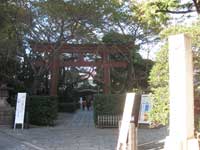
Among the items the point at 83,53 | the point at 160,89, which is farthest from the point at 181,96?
the point at 83,53

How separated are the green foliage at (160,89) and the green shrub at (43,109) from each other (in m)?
11.3

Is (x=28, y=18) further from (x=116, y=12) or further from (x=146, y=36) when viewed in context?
(x=146, y=36)

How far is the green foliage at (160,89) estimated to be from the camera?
1027 cm

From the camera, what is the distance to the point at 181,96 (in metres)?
7.79

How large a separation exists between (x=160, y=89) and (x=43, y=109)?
11.9 m

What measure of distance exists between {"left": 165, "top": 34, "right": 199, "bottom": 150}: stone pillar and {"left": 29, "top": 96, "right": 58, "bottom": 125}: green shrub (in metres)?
13.8

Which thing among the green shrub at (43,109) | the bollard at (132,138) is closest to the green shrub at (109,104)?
the green shrub at (43,109)

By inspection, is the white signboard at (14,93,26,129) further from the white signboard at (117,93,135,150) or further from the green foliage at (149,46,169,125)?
the white signboard at (117,93,135,150)

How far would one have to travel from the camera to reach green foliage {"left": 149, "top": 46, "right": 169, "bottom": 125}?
33.7 ft

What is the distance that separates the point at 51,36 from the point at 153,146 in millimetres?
13524

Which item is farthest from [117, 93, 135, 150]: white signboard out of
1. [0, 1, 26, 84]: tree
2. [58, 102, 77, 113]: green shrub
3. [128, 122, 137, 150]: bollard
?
[58, 102, 77, 113]: green shrub

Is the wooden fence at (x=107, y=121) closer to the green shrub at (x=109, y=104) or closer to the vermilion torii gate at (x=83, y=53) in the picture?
the green shrub at (x=109, y=104)

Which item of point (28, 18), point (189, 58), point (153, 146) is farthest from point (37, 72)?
point (189, 58)

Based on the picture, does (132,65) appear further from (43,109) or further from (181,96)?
(181,96)
